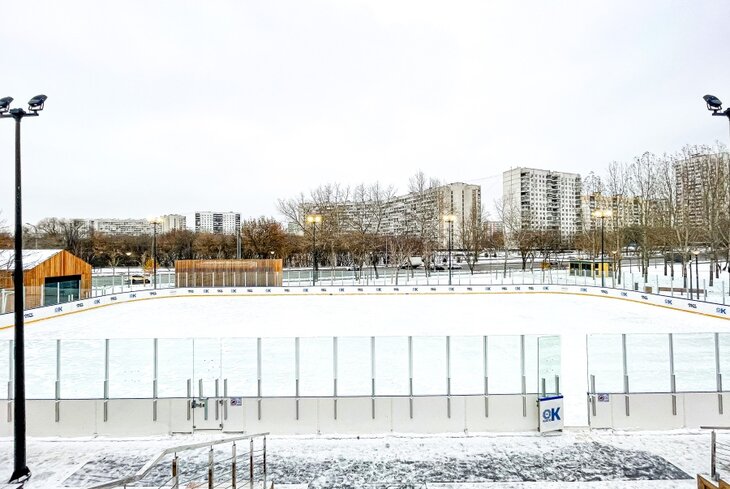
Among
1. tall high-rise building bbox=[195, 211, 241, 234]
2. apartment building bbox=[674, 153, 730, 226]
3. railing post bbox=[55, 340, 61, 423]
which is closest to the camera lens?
railing post bbox=[55, 340, 61, 423]

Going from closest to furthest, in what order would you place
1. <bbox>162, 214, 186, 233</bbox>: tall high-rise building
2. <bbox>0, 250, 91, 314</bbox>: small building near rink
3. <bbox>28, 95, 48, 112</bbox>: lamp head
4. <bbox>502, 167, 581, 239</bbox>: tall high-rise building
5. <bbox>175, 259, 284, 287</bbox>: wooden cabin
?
<bbox>28, 95, 48, 112</bbox>: lamp head < <bbox>0, 250, 91, 314</bbox>: small building near rink < <bbox>175, 259, 284, 287</bbox>: wooden cabin < <bbox>502, 167, 581, 239</bbox>: tall high-rise building < <bbox>162, 214, 186, 233</bbox>: tall high-rise building

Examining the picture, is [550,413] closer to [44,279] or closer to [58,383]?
[58,383]

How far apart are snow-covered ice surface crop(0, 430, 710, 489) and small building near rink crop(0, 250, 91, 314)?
18.4m

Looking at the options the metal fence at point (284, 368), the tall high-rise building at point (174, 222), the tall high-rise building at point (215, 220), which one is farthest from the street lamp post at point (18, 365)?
the tall high-rise building at point (215, 220)

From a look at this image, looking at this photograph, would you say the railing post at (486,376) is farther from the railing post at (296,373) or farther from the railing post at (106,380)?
the railing post at (106,380)

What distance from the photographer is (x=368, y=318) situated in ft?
72.5

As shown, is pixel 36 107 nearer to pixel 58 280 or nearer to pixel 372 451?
pixel 372 451

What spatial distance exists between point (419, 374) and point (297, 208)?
57155 millimetres

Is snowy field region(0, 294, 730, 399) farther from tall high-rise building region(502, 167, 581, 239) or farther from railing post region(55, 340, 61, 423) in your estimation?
tall high-rise building region(502, 167, 581, 239)

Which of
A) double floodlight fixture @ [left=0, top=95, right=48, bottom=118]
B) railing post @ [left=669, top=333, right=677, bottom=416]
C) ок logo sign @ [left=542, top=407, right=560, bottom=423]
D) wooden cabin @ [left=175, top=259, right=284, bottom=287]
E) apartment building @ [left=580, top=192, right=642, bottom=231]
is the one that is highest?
apartment building @ [left=580, top=192, right=642, bottom=231]

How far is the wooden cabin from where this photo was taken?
121 ft

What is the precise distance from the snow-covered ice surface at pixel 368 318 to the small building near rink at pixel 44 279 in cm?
142

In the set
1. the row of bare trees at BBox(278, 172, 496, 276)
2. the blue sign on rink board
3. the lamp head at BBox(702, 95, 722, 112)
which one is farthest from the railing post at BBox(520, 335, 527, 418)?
the row of bare trees at BBox(278, 172, 496, 276)

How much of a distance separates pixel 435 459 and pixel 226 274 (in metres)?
32.7
